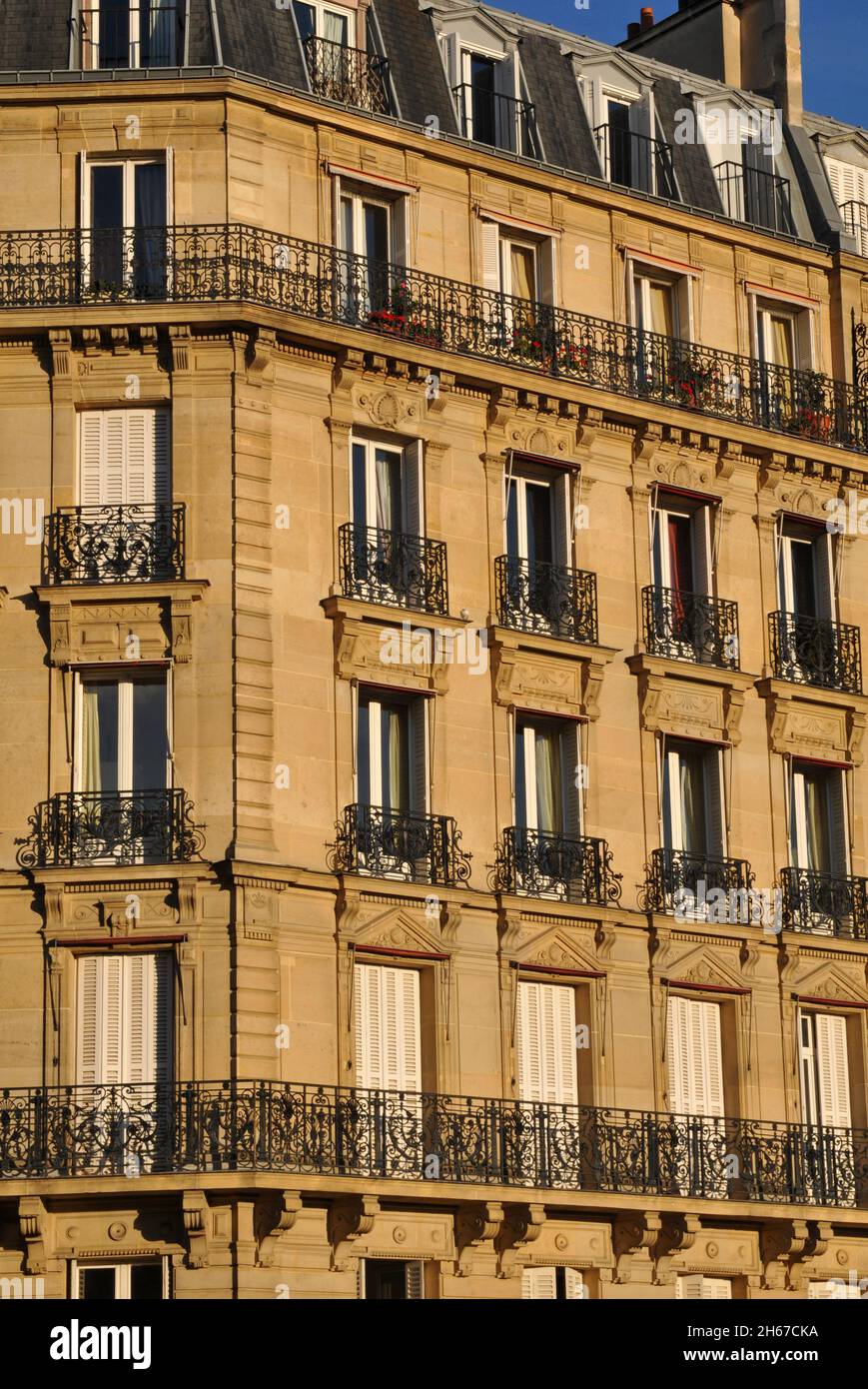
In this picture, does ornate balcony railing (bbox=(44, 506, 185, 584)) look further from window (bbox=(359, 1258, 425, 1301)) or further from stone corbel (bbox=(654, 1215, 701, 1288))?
stone corbel (bbox=(654, 1215, 701, 1288))

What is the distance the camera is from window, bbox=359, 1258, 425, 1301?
3719 cm

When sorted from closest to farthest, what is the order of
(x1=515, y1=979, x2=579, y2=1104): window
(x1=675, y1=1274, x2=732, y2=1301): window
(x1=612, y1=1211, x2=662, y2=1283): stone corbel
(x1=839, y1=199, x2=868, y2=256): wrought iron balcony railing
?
(x1=612, y1=1211, x2=662, y2=1283): stone corbel, (x1=515, y1=979, x2=579, y2=1104): window, (x1=675, y1=1274, x2=732, y2=1301): window, (x1=839, y1=199, x2=868, y2=256): wrought iron balcony railing

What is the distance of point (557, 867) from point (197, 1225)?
7.72 metres

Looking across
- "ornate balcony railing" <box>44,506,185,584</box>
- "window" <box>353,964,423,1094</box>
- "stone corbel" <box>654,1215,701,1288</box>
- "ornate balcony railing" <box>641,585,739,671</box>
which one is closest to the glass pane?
"ornate balcony railing" <box>44,506,185,584</box>

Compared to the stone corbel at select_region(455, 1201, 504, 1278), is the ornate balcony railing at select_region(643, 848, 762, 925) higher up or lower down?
higher up

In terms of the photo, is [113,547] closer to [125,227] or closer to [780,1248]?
[125,227]

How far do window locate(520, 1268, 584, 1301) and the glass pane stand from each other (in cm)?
794

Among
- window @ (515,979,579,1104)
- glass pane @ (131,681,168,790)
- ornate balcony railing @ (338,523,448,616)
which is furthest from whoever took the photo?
window @ (515,979,579,1104)

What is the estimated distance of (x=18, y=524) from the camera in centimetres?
3853

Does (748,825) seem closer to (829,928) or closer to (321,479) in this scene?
(829,928)

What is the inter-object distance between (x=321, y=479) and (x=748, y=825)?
26.5 feet

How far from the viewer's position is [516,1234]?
3794 cm
